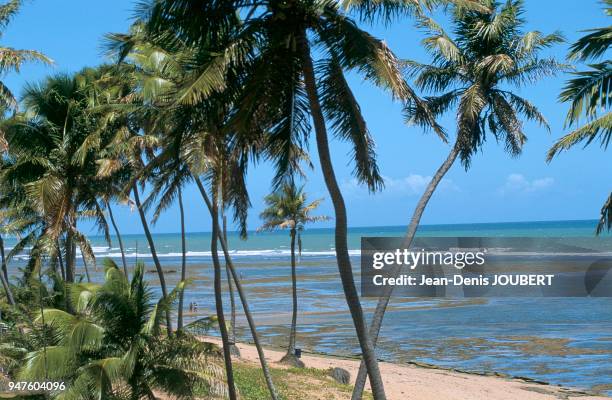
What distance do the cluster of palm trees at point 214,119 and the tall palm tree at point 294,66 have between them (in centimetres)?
2

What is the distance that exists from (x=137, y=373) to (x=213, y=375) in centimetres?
126

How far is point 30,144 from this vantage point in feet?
63.7

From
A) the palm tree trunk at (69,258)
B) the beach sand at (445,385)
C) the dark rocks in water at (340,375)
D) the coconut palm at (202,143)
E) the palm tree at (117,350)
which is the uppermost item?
the coconut palm at (202,143)

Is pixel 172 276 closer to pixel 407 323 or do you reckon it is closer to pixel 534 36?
pixel 407 323

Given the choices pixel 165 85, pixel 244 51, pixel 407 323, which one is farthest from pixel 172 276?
pixel 244 51

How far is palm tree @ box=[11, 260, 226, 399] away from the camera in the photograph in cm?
1270

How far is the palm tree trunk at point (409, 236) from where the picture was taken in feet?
48.3

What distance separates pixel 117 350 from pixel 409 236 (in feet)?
18.6

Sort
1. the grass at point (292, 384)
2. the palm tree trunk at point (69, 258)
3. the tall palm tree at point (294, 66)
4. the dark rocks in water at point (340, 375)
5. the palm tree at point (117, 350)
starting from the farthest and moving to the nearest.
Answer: the dark rocks in water at point (340, 375)
the grass at point (292, 384)
the palm tree trunk at point (69, 258)
the palm tree at point (117, 350)
the tall palm tree at point (294, 66)

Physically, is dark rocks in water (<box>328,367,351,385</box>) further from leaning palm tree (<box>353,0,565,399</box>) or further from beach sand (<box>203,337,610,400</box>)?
leaning palm tree (<box>353,0,565,399</box>)

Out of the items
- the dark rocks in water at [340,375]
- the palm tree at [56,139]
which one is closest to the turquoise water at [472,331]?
the palm tree at [56,139]

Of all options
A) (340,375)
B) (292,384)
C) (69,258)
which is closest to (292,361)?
(340,375)

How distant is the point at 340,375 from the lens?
2361 cm

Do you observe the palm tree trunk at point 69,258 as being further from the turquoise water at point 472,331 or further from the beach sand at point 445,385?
the beach sand at point 445,385
